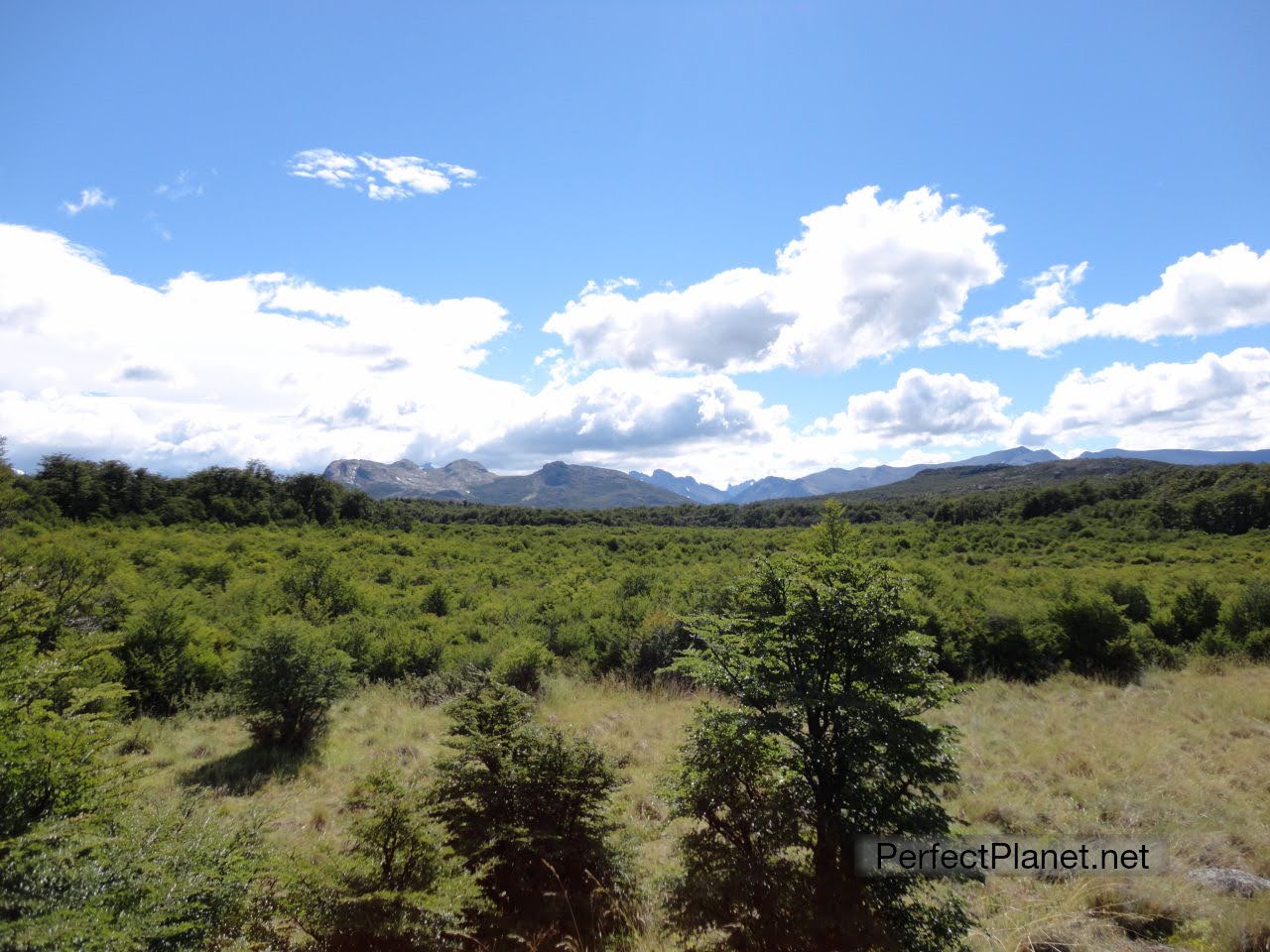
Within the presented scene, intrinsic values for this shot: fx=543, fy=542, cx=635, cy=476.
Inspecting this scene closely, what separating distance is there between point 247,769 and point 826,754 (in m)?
8.32

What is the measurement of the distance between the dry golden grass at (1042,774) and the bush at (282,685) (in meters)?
0.46

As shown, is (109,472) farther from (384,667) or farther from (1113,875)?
(1113,875)

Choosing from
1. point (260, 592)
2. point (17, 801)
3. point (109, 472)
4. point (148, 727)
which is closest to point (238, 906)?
point (17, 801)

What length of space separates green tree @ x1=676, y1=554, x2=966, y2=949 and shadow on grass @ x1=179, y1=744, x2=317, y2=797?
21.8 ft

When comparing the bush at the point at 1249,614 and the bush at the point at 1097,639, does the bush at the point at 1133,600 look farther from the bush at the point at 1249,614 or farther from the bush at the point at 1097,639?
the bush at the point at 1097,639

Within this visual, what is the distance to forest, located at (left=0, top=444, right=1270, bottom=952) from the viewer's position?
362 cm

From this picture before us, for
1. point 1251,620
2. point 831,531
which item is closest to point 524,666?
point 831,531

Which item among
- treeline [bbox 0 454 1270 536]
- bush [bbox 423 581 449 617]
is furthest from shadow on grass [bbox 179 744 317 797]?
treeline [bbox 0 454 1270 536]

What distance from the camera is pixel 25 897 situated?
284 cm

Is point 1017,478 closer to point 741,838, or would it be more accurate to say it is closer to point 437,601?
point 437,601

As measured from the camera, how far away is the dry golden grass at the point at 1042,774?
4684 mm

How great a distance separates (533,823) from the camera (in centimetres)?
457

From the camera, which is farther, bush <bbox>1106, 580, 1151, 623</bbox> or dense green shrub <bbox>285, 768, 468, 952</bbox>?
bush <bbox>1106, 580, 1151, 623</bbox>

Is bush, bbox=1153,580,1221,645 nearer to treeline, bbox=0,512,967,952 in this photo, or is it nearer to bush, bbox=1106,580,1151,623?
bush, bbox=1106,580,1151,623
